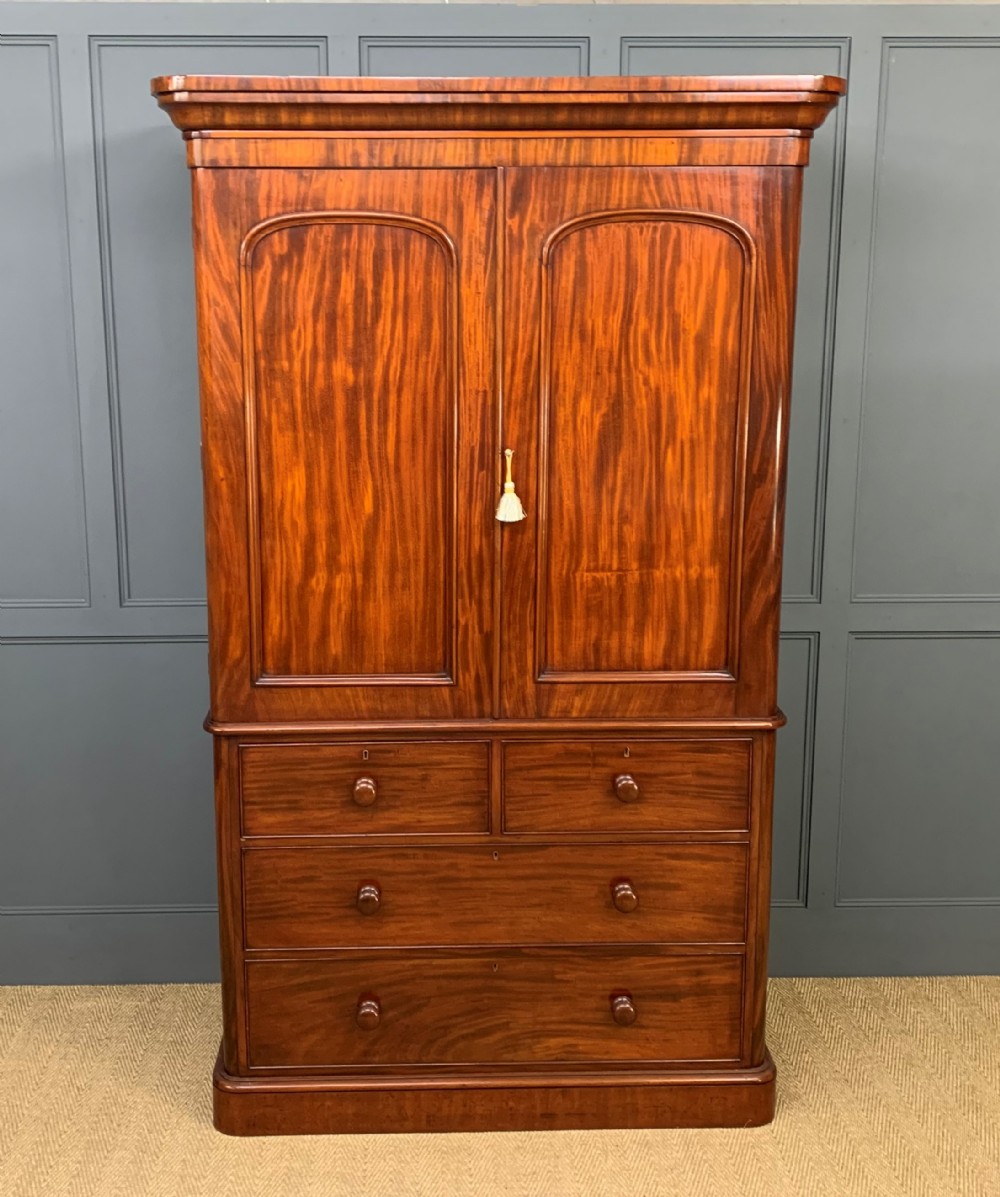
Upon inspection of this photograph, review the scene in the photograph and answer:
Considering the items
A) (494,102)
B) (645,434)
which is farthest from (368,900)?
(494,102)

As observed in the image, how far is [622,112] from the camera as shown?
211 centimetres

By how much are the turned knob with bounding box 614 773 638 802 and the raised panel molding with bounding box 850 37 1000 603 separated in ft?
2.97

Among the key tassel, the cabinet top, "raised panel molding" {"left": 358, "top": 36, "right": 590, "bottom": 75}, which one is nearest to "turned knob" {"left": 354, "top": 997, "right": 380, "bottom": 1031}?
the key tassel

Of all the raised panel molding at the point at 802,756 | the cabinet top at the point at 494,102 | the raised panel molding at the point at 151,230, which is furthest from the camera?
the raised panel molding at the point at 802,756

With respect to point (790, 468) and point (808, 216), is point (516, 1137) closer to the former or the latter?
point (790, 468)

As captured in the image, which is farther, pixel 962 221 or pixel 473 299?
pixel 962 221

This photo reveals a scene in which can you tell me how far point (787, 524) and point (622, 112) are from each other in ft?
3.76

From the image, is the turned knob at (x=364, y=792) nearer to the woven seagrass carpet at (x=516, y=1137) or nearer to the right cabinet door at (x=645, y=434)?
the right cabinet door at (x=645, y=434)

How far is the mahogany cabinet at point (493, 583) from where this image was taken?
7.04 ft

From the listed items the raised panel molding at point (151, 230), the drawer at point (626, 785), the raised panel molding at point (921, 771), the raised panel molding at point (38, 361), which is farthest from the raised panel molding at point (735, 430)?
the raised panel molding at point (38, 361)

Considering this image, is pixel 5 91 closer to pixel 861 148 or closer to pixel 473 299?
pixel 473 299

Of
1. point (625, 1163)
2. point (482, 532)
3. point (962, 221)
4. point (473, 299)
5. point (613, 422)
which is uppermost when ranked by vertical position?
point (962, 221)

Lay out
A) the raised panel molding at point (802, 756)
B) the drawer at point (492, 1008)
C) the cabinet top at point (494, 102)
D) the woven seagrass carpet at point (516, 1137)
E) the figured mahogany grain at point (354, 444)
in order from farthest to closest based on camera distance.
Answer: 1. the raised panel molding at point (802, 756)
2. the drawer at point (492, 1008)
3. the woven seagrass carpet at point (516, 1137)
4. the figured mahogany grain at point (354, 444)
5. the cabinet top at point (494, 102)

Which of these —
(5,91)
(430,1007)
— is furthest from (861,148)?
(430,1007)
